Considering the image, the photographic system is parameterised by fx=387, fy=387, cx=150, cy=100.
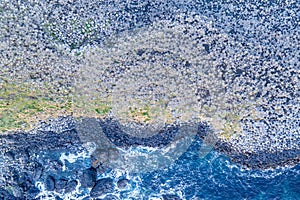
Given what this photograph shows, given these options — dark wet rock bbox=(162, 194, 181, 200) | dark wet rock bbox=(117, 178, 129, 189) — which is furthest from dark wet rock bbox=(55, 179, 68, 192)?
dark wet rock bbox=(162, 194, 181, 200)

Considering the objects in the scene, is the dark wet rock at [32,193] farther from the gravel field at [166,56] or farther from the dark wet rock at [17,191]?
the gravel field at [166,56]

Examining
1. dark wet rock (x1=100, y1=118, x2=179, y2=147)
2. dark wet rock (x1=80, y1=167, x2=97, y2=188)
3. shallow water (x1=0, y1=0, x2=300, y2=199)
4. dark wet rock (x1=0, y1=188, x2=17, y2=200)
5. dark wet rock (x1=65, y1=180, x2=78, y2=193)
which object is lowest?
dark wet rock (x1=0, y1=188, x2=17, y2=200)

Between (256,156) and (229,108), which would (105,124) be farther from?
(256,156)

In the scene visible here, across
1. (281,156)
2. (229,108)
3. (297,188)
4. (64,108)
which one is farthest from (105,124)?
(297,188)

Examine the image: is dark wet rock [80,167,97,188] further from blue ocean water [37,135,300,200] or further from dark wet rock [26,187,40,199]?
dark wet rock [26,187,40,199]

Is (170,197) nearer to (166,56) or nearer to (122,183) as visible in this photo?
(122,183)

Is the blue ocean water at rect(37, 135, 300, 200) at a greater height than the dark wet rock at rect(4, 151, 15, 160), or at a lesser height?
lesser

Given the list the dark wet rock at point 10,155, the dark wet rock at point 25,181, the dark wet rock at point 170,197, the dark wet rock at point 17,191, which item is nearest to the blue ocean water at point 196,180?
the dark wet rock at point 170,197
